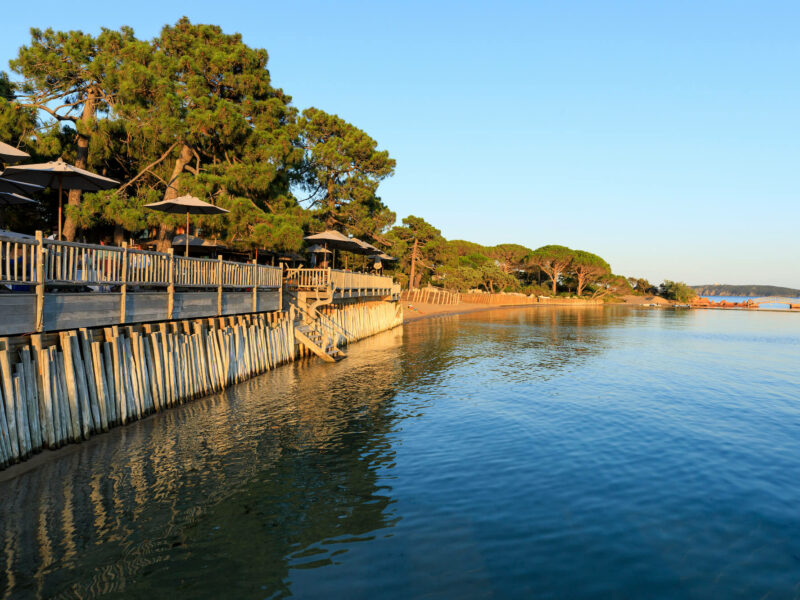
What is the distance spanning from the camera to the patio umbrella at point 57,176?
44.8ft

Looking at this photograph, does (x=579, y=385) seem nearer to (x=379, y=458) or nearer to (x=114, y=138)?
(x=379, y=458)

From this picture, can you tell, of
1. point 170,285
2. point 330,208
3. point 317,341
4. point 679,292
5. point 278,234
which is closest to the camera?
point 170,285

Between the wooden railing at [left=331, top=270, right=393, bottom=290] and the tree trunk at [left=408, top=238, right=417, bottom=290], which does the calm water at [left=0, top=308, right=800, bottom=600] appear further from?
the tree trunk at [left=408, top=238, right=417, bottom=290]

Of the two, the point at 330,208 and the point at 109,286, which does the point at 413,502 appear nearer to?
the point at 109,286

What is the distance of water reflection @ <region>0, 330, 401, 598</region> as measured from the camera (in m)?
6.32

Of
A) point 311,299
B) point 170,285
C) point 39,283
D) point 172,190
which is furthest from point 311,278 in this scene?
point 39,283

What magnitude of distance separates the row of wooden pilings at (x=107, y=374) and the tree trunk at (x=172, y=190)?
7209mm

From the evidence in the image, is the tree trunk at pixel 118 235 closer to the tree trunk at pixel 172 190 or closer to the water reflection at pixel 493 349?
the tree trunk at pixel 172 190

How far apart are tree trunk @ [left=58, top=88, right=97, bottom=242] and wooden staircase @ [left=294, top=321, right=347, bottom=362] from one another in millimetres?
10469

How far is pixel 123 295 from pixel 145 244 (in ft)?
49.3

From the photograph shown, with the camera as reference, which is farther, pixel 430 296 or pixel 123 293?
pixel 430 296

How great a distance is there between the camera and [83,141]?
23.5 meters

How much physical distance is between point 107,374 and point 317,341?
13.9 m

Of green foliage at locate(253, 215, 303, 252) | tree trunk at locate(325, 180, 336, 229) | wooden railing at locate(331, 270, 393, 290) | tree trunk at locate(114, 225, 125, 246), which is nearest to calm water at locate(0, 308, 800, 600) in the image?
green foliage at locate(253, 215, 303, 252)
